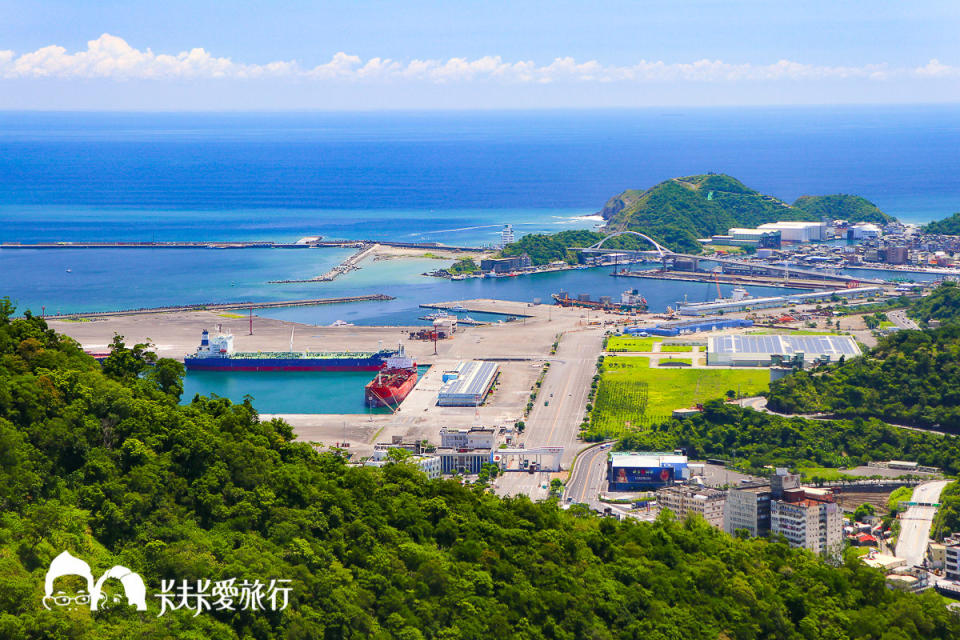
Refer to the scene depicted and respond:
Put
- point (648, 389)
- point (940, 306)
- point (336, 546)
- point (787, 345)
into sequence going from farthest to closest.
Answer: point (940, 306) → point (787, 345) → point (648, 389) → point (336, 546)

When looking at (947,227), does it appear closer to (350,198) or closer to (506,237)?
(506,237)

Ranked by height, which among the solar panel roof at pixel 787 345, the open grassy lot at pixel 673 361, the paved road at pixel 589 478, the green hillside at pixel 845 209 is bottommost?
the paved road at pixel 589 478

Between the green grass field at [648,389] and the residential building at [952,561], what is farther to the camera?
the green grass field at [648,389]

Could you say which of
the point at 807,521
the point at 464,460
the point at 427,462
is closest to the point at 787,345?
the point at 464,460

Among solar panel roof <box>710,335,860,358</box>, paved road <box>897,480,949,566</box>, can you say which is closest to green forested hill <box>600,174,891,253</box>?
solar panel roof <box>710,335,860,358</box>

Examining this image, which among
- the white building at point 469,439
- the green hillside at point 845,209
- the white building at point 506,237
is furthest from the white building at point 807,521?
the green hillside at point 845,209

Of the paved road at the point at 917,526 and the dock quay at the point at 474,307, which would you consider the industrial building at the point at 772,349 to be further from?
the paved road at the point at 917,526

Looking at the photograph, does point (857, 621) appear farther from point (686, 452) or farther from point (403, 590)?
point (686, 452)
